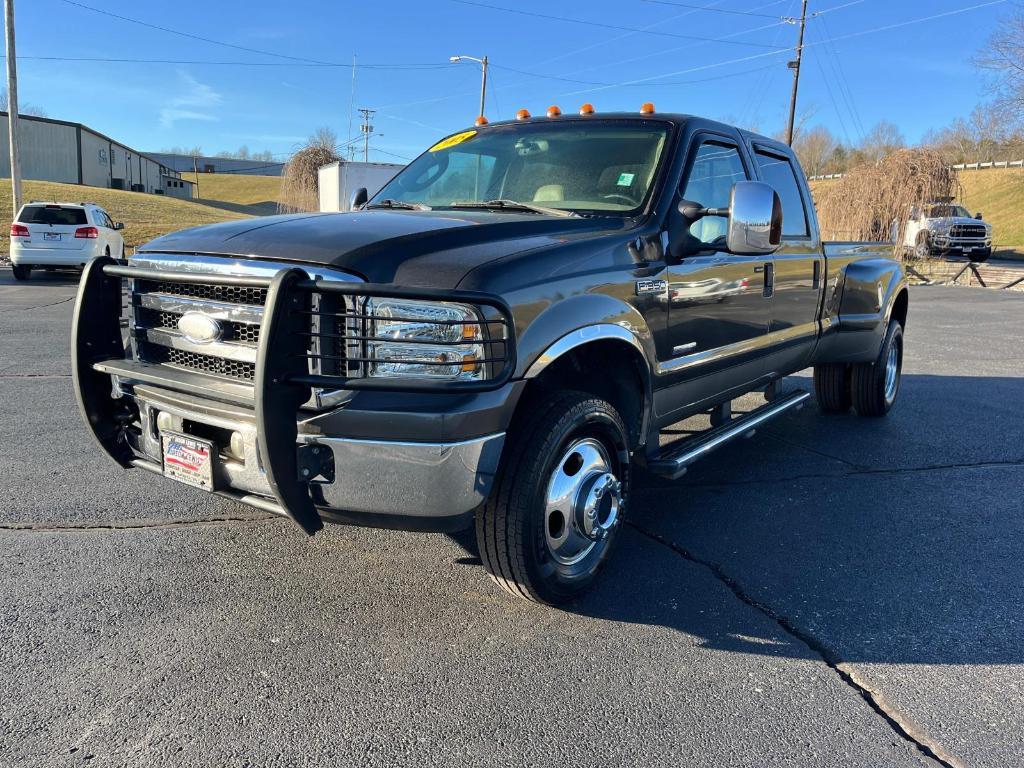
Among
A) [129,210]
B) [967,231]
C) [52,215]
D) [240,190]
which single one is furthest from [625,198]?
[240,190]

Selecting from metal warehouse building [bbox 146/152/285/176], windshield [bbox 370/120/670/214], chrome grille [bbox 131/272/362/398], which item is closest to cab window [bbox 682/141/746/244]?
windshield [bbox 370/120/670/214]

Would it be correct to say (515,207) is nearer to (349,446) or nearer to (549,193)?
(549,193)

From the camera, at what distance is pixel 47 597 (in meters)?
3.11

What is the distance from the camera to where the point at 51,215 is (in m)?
15.9

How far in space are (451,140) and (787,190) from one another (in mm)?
2163

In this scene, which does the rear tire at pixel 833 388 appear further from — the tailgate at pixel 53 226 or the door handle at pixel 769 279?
the tailgate at pixel 53 226

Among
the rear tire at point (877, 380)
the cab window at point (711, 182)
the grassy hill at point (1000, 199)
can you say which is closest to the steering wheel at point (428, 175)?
the cab window at point (711, 182)

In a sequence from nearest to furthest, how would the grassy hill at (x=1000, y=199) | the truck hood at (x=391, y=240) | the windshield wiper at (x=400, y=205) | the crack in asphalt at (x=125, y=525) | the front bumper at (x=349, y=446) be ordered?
the front bumper at (x=349, y=446) → the truck hood at (x=391, y=240) → the crack in asphalt at (x=125, y=525) → the windshield wiper at (x=400, y=205) → the grassy hill at (x=1000, y=199)

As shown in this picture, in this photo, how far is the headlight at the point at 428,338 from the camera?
256cm

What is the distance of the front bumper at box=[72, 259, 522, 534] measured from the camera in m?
2.49

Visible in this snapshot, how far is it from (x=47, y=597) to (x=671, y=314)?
110 inches

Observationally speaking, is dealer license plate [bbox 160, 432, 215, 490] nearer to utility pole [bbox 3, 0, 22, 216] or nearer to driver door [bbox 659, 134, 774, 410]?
driver door [bbox 659, 134, 774, 410]

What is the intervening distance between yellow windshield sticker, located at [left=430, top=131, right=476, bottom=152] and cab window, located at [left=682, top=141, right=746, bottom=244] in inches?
53.7

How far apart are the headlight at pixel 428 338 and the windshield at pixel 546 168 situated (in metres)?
1.38
